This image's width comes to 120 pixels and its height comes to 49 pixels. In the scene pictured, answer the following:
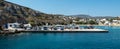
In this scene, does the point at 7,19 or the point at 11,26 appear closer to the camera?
the point at 11,26

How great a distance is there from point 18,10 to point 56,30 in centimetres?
7303

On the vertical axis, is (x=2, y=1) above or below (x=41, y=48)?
above

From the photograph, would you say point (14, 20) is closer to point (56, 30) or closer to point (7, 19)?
point (7, 19)

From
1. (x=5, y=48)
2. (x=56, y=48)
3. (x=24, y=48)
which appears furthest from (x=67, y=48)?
(x=5, y=48)

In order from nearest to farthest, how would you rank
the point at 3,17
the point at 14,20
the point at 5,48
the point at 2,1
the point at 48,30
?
the point at 5,48 → the point at 48,30 → the point at 3,17 → the point at 14,20 → the point at 2,1

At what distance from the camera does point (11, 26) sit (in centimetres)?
11069

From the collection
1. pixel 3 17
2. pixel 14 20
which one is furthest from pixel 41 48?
pixel 14 20

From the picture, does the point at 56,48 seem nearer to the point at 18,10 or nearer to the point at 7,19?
the point at 7,19

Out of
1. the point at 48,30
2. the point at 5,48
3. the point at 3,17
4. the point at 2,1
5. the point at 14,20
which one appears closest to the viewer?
the point at 5,48

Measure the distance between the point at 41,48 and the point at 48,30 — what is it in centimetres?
5680

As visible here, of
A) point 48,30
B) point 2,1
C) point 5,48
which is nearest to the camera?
point 5,48

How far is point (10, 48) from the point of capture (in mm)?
48531

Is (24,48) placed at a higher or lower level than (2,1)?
lower

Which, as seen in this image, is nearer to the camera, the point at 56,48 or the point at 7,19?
the point at 56,48
